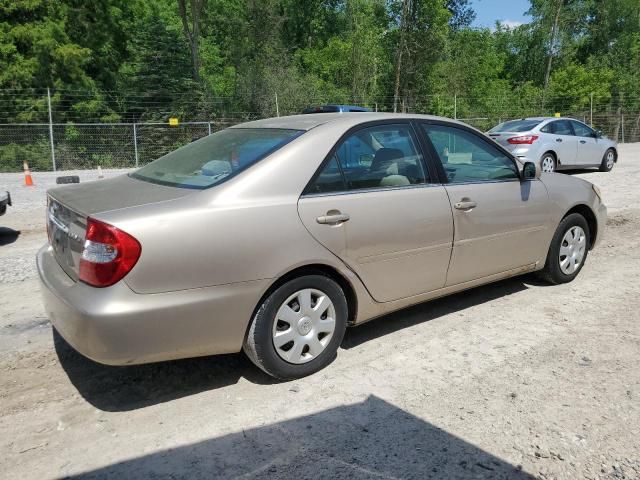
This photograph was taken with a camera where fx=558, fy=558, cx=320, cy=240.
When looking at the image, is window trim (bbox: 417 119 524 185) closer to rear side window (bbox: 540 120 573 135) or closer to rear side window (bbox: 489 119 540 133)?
rear side window (bbox: 489 119 540 133)

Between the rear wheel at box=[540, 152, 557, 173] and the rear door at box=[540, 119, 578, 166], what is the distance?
0.13m

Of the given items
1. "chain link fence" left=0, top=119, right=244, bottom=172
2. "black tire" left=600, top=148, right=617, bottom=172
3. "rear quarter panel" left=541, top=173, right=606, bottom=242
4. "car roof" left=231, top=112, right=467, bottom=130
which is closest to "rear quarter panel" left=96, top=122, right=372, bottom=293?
"car roof" left=231, top=112, right=467, bottom=130

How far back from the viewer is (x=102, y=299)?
2838 millimetres

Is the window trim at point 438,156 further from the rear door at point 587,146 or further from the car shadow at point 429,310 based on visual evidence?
the rear door at point 587,146

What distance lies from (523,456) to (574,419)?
505 millimetres

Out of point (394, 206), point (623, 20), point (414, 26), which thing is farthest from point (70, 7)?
point (623, 20)

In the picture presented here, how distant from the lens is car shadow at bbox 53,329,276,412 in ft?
10.8

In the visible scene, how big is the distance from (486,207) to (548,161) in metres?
10.6

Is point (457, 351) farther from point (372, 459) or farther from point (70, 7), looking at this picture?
point (70, 7)

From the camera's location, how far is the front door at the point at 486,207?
4188 mm

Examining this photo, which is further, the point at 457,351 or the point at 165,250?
the point at 457,351

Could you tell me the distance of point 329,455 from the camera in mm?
2727

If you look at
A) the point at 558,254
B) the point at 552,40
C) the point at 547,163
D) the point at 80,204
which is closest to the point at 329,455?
the point at 80,204

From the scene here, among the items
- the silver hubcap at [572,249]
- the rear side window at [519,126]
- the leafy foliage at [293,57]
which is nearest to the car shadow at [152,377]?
the silver hubcap at [572,249]
